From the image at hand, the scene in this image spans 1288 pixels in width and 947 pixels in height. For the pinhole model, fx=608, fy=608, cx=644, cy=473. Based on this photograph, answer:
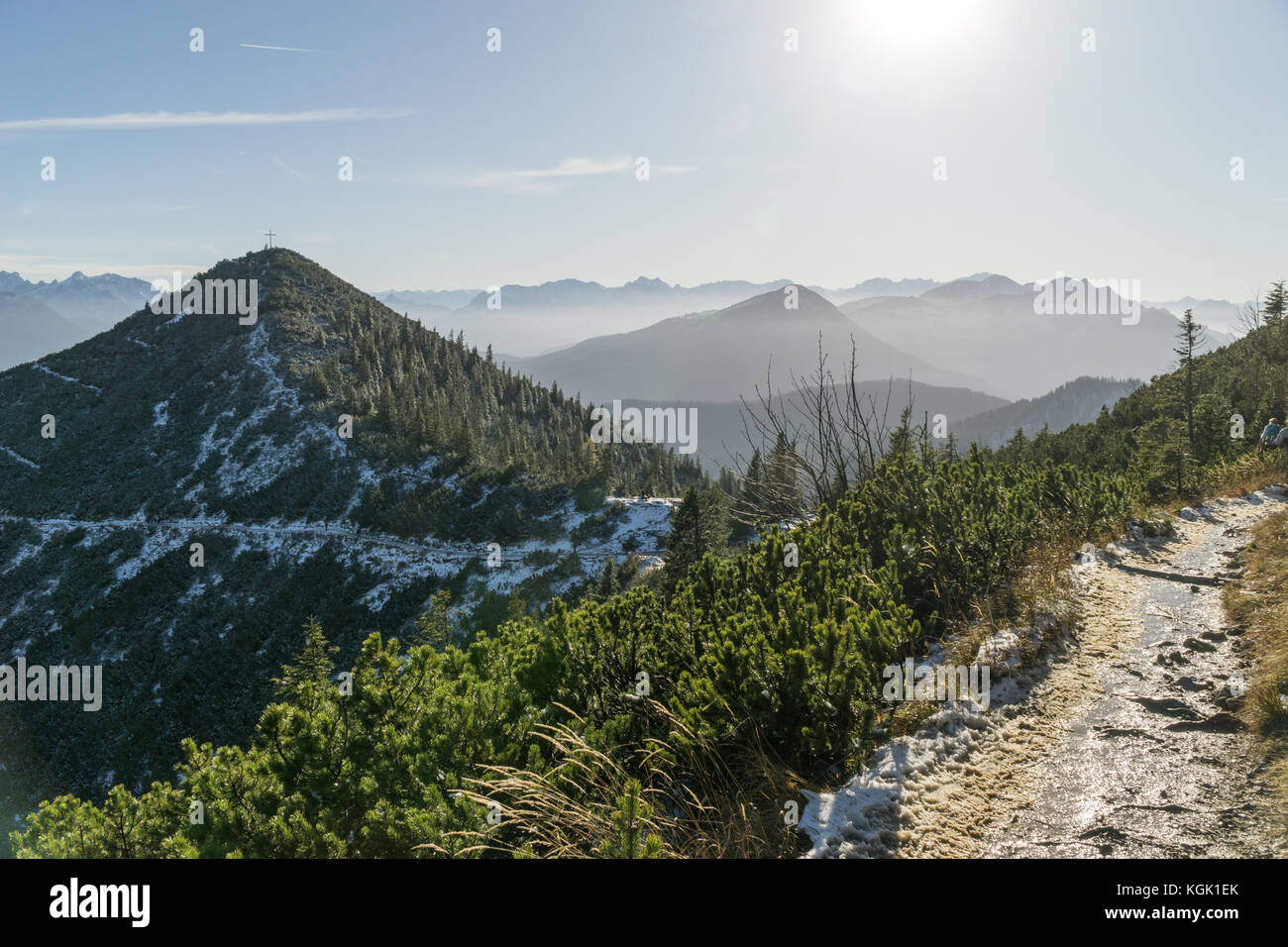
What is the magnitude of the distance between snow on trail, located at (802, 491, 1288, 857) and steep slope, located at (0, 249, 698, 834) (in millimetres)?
47278

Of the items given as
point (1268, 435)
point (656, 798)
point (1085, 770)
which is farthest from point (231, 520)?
point (1268, 435)

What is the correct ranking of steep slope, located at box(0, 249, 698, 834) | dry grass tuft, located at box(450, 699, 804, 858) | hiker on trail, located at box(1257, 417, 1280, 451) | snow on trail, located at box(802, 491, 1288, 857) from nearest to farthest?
dry grass tuft, located at box(450, 699, 804, 858) → snow on trail, located at box(802, 491, 1288, 857) → hiker on trail, located at box(1257, 417, 1280, 451) → steep slope, located at box(0, 249, 698, 834)

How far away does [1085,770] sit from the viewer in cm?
531

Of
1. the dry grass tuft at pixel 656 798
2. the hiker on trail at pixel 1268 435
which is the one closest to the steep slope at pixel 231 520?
the hiker on trail at pixel 1268 435

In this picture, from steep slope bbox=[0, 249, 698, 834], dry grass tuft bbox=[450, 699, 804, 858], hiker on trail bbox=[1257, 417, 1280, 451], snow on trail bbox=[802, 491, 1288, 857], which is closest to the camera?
dry grass tuft bbox=[450, 699, 804, 858]

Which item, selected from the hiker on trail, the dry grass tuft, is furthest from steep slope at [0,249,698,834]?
the dry grass tuft

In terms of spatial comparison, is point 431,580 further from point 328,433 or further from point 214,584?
point 328,433

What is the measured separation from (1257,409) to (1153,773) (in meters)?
31.3

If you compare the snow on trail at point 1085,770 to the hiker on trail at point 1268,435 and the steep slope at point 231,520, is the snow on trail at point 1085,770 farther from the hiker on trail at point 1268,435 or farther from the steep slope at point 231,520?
the steep slope at point 231,520

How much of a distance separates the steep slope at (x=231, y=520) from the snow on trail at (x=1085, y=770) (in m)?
47.3

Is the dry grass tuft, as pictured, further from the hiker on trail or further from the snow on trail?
the hiker on trail

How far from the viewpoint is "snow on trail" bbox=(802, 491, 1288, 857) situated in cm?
440

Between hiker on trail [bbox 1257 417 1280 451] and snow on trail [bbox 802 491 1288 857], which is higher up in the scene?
hiker on trail [bbox 1257 417 1280 451]
